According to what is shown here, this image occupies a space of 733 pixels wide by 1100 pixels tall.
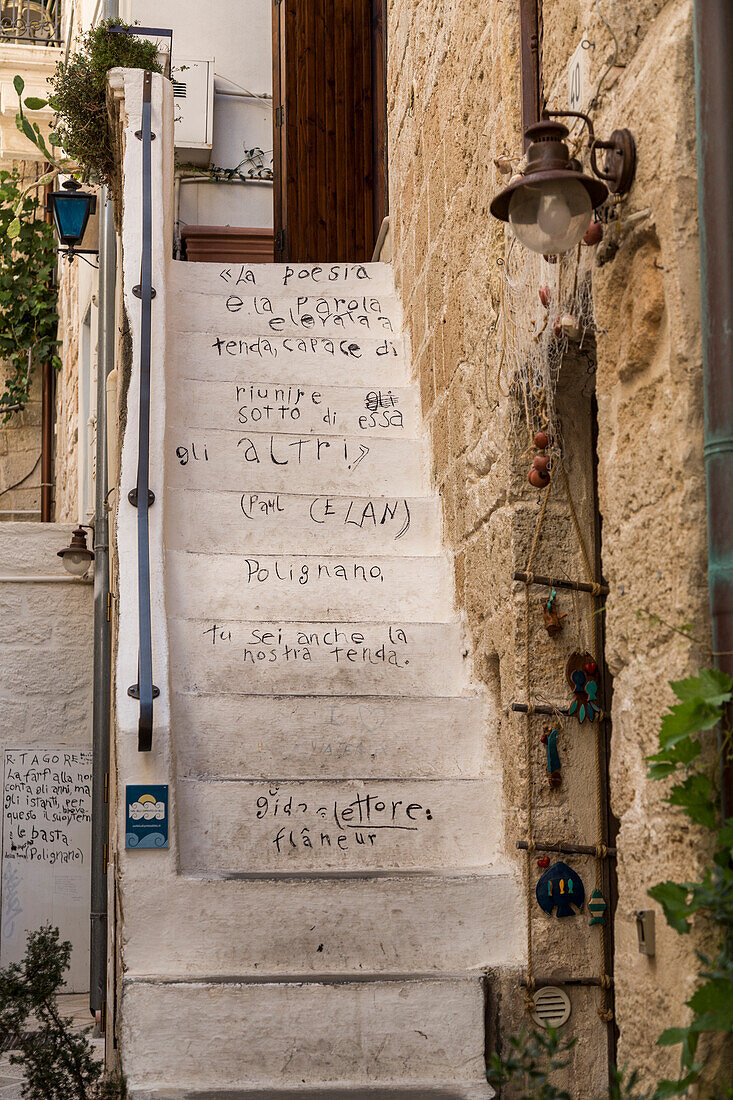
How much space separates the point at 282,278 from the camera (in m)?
5.73

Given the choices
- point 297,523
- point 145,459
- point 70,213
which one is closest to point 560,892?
point 297,523

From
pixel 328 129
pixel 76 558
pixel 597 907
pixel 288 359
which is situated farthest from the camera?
pixel 328 129

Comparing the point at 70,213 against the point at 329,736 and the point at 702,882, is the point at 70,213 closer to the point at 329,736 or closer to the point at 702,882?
the point at 329,736

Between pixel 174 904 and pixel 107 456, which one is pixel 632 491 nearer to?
pixel 174 904

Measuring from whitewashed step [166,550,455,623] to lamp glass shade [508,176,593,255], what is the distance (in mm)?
1903

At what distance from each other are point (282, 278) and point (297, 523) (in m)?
1.65

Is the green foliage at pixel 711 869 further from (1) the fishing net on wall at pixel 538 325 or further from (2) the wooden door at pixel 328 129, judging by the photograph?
(2) the wooden door at pixel 328 129

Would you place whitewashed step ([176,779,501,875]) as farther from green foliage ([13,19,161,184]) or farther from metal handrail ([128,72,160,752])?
green foliage ([13,19,161,184])

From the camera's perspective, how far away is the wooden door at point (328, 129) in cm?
717

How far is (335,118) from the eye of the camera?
7.34 meters

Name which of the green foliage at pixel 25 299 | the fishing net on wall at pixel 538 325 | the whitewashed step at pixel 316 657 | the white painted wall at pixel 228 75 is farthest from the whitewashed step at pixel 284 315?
Result: the green foliage at pixel 25 299

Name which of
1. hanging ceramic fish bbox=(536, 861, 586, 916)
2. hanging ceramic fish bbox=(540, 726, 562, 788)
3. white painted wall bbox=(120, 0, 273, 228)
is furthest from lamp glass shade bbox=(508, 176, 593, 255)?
white painted wall bbox=(120, 0, 273, 228)

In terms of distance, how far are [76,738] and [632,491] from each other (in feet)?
16.6

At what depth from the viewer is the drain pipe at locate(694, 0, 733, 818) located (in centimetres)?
215
